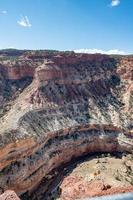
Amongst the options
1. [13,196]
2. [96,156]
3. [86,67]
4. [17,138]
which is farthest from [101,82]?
[13,196]

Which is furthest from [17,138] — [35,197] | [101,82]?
[101,82]

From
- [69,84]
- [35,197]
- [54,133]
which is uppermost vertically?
[69,84]

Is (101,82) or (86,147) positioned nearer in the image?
(86,147)

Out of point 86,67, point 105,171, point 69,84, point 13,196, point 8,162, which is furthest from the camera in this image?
point 86,67

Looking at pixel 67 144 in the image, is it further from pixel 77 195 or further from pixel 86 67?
pixel 86 67

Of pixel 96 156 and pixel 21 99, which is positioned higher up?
pixel 21 99

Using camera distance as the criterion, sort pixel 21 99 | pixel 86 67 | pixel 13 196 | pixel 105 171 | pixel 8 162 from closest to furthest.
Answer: pixel 13 196, pixel 8 162, pixel 105 171, pixel 21 99, pixel 86 67
